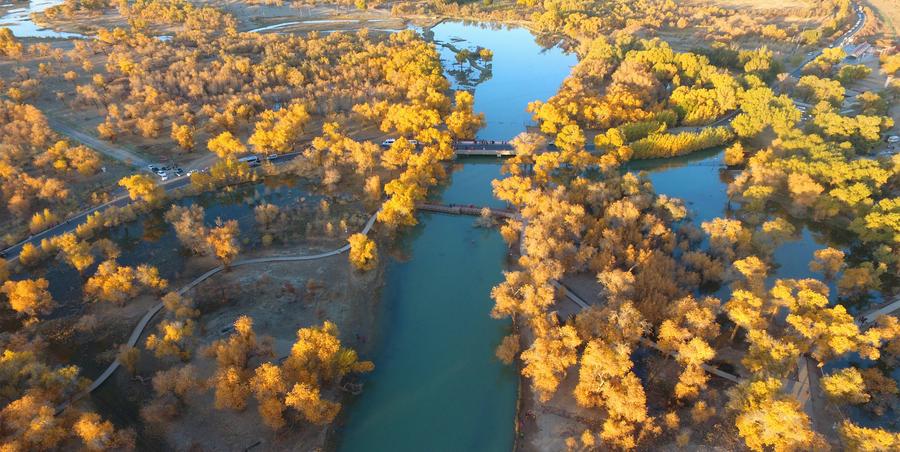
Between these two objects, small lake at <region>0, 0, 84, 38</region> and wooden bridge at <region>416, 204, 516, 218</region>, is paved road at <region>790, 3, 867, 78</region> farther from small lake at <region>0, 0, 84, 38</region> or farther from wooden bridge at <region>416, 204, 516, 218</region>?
small lake at <region>0, 0, 84, 38</region>

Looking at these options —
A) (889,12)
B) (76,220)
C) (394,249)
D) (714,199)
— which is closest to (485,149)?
(394,249)

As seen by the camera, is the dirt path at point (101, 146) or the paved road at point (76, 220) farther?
the dirt path at point (101, 146)

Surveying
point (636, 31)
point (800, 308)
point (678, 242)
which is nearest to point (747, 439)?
point (800, 308)

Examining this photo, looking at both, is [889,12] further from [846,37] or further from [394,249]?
[394,249]

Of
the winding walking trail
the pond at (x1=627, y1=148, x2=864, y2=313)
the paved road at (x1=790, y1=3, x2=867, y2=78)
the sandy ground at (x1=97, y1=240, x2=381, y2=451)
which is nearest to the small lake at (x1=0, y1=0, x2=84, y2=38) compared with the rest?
the winding walking trail

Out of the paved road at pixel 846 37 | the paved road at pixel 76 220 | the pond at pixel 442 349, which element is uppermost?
the paved road at pixel 846 37

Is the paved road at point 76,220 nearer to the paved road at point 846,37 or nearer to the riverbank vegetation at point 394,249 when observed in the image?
the riverbank vegetation at point 394,249

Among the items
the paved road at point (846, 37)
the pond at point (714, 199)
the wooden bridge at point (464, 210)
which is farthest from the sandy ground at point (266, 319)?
the paved road at point (846, 37)

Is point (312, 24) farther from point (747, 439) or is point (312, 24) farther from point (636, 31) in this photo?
point (747, 439)
